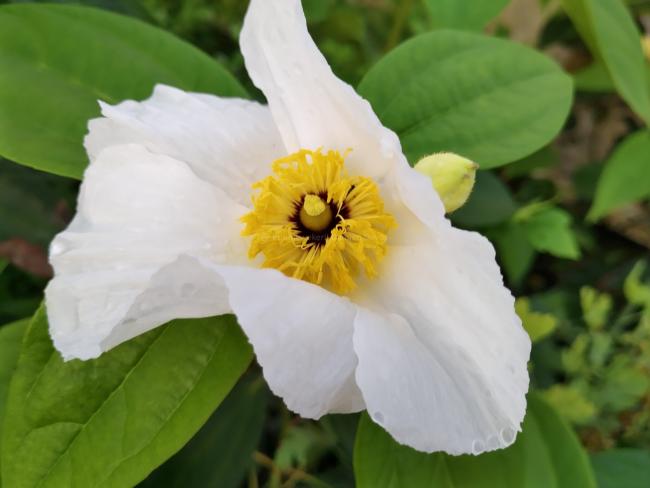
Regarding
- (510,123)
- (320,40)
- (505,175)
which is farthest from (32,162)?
(505,175)

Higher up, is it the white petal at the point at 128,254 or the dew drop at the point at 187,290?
the dew drop at the point at 187,290

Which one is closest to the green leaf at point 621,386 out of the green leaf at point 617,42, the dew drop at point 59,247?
the green leaf at point 617,42

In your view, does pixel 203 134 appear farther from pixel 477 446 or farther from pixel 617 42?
pixel 617 42

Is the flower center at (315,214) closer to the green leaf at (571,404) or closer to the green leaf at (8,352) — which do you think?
the green leaf at (8,352)

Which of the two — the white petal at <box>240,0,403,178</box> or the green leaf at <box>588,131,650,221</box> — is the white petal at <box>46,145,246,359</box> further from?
the green leaf at <box>588,131,650,221</box>

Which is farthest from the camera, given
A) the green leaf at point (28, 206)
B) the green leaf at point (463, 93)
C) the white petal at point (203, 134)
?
the green leaf at point (28, 206)

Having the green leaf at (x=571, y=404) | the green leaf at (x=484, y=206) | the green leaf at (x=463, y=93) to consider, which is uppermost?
the green leaf at (x=463, y=93)
